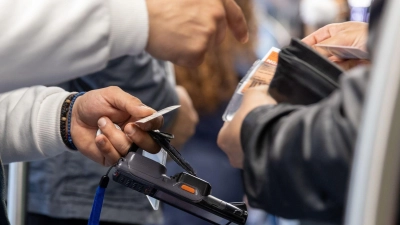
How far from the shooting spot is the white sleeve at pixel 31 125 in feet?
3.82

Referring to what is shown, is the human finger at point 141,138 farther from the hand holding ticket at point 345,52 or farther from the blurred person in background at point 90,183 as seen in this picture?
the blurred person in background at point 90,183

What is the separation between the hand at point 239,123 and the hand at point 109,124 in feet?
0.69

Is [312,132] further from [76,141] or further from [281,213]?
[76,141]

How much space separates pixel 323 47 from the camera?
887mm

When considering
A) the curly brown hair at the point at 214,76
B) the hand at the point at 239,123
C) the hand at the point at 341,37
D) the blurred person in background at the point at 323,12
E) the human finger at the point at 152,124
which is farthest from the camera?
the blurred person in background at the point at 323,12

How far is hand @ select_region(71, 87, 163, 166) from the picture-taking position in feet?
3.27

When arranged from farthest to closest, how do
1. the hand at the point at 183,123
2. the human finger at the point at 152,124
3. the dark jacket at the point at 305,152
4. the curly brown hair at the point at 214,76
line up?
the curly brown hair at the point at 214,76 → the hand at the point at 183,123 → the human finger at the point at 152,124 → the dark jacket at the point at 305,152

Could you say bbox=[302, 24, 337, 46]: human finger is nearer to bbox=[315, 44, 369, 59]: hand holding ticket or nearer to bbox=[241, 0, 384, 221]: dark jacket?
bbox=[315, 44, 369, 59]: hand holding ticket

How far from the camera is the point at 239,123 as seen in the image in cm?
76

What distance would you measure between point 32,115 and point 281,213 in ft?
1.88

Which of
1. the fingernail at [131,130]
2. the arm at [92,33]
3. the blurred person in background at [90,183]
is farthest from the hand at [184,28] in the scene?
the blurred person in background at [90,183]

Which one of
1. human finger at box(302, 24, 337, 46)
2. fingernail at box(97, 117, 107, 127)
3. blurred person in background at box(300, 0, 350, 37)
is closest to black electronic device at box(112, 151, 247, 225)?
fingernail at box(97, 117, 107, 127)

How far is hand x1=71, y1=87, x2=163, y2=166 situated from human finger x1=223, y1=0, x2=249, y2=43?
0.16 meters

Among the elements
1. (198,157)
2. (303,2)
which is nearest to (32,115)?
(198,157)
